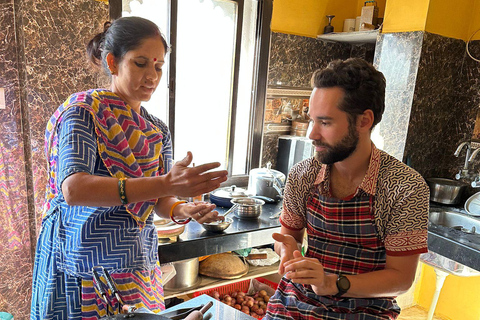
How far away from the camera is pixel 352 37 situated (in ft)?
9.98

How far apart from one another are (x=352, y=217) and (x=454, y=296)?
241 centimetres

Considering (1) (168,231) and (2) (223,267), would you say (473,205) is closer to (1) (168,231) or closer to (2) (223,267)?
(2) (223,267)

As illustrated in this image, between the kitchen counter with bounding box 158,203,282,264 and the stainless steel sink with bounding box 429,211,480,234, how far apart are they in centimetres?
114

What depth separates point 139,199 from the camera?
1013 mm

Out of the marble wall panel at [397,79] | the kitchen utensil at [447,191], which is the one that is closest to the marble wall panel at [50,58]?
the marble wall panel at [397,79]

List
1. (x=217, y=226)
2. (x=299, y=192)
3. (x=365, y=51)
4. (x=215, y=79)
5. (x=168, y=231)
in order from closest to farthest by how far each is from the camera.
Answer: (x=299, y=192) → (x=168, y=231) → (x=217, y=226) → (x=215, y=79) → (x=365, y=51)

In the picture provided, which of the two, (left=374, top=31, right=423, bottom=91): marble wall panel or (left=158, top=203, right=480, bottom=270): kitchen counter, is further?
(left=374, top=31, right=423, bottom=91): marble wall panel

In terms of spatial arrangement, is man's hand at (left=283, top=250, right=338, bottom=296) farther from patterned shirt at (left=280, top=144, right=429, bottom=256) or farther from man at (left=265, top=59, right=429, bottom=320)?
patterned shirt at (left=280, top=144, right=429, bottom=256)

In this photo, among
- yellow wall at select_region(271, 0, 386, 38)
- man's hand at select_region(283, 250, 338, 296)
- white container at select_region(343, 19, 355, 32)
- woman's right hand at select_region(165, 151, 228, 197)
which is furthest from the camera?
white container at select_region(343, 19, 355, 32)

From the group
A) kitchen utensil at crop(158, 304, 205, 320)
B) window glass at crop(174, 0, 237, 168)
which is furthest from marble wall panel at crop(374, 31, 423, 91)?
kitchen utensil at crop(158, 304, 205, 320)

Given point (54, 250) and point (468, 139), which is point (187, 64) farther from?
point (468, 139)

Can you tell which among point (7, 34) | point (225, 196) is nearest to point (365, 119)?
point (225, 196)

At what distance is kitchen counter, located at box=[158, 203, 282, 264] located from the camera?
2092 millimetres

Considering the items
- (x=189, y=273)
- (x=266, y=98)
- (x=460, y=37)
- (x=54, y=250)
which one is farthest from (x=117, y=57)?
(x=460, y=37)
